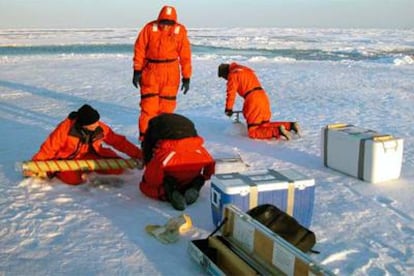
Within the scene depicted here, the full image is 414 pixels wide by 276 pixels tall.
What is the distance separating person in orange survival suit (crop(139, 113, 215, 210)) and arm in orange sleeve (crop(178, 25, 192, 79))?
74.9 inches

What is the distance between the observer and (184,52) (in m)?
5.72

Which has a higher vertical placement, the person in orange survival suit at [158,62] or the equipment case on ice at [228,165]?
the person in orange survival suit at [158,62]

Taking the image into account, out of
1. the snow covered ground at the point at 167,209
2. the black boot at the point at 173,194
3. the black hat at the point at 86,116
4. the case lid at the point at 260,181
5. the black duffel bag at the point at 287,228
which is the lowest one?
the snow covered ground at the point at 167,209

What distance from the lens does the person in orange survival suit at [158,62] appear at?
5531 mm

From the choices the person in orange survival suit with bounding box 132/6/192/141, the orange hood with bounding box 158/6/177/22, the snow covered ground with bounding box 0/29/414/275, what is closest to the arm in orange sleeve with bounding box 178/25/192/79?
the person in orange survival suit with bounding box 132/6/192/141

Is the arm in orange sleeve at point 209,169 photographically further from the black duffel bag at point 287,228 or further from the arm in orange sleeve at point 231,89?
the arm in orange sleeve at point 231,89

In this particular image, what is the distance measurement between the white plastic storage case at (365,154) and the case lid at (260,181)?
129 centimetres

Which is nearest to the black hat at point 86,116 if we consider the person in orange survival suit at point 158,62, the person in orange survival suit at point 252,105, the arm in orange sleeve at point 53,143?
the arm in orange sleeve at point 53,143

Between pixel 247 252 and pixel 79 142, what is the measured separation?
2.35 metres

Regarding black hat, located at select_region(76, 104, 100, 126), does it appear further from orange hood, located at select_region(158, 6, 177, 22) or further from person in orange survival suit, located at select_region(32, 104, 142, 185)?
orange hood, located at select_region(158, 6, 177, 22)

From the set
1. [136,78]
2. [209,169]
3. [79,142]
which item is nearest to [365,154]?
[209,169]

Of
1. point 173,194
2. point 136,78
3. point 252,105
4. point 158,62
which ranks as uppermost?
point 158,62

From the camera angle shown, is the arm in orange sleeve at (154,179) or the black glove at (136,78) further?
the black glove at (136,78)

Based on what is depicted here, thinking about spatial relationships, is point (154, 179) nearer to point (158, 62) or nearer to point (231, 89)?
point (158, 62)
